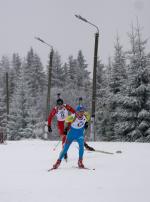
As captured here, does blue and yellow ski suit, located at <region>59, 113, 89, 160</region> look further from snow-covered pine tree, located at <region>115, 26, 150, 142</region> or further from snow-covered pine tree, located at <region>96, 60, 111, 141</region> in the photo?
snow-covered pine tree, located at <region>96, 60, 111, 141</region>

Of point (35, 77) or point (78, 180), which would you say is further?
point (35, 77)

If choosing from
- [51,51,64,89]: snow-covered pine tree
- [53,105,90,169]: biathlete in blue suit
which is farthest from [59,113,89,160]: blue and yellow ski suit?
[51,51,64,89]: snow-covered pine tree

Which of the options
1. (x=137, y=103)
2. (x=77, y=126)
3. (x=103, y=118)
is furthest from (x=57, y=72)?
(x=77, y=126)

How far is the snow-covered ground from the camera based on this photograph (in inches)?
370

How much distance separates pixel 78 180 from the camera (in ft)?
36.4

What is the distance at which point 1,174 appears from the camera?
12547 millimetres

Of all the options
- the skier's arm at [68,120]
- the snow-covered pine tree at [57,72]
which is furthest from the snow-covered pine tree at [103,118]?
the snow-covered pine tree at [57,72]

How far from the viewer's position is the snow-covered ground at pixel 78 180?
9.40 meters

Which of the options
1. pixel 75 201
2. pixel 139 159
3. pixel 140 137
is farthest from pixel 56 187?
pixel 140 137

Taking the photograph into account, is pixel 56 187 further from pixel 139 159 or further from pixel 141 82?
pixel 141 82

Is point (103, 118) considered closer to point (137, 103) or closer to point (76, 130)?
point (137, 103)

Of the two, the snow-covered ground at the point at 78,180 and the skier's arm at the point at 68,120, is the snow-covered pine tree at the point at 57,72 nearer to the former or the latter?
the snow-covered ground at the point at 78,180

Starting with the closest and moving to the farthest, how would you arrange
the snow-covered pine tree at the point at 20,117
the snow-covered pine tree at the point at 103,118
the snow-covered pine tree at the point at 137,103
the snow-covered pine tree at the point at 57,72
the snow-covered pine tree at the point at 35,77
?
1. the snow-covered pine tree at the point at 137,103
2. the snow-covered pine tree at the point at 103,118
3. the snow-covered pine tree at the point at 20,117
4. the snow-covered pine tree at the point at 35,77
5. the snow-covered pine tree at the point at 57,72

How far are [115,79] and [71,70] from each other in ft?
Result: 218
